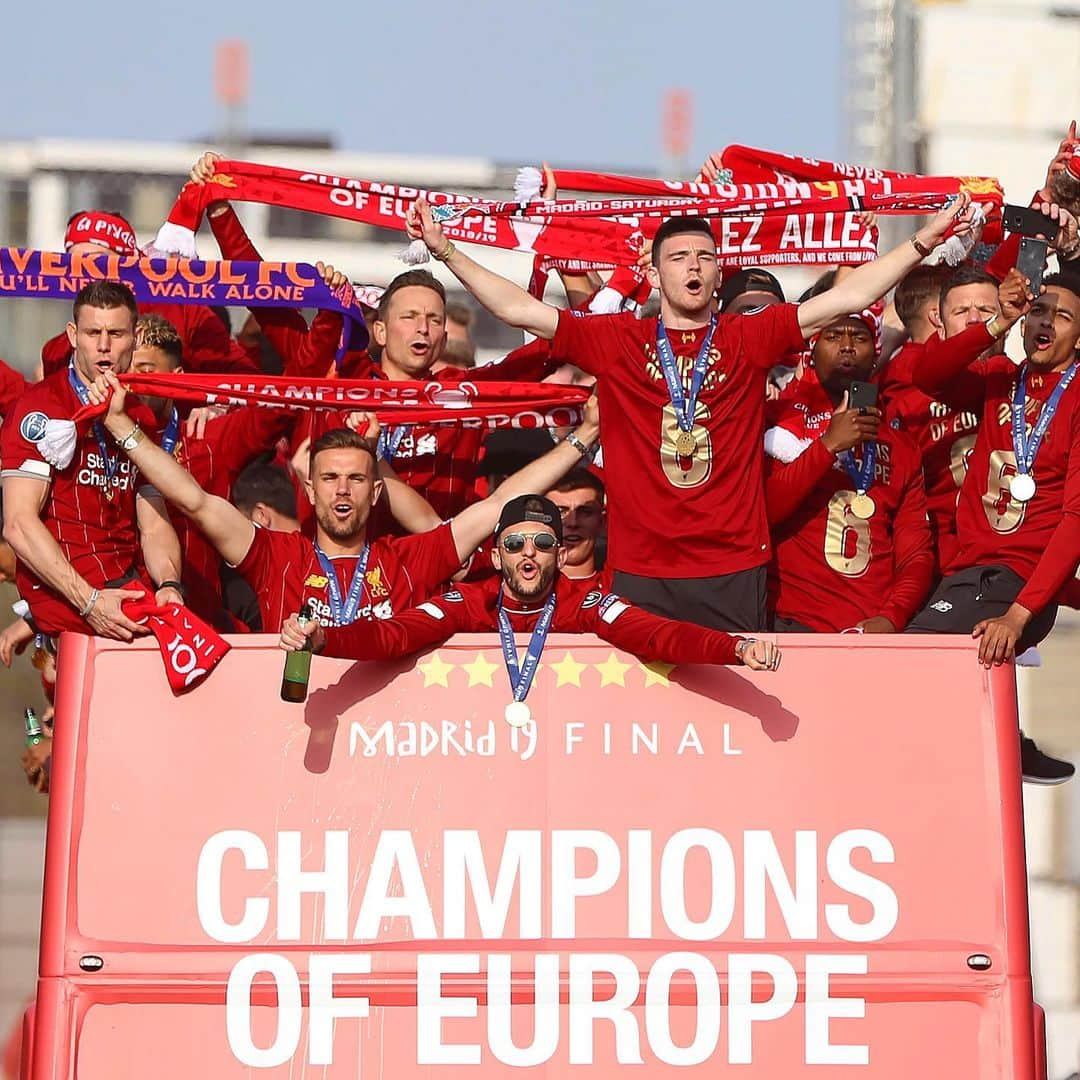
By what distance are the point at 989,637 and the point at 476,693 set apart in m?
1.51

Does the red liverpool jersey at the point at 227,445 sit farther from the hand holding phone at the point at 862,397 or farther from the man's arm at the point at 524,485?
the hand holding phone at the point at 862,397

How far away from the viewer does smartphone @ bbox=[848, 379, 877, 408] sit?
747 centimetres

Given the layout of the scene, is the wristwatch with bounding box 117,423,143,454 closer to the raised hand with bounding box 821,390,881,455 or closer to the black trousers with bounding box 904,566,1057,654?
the raised hand with bounding box 821,390,881,455

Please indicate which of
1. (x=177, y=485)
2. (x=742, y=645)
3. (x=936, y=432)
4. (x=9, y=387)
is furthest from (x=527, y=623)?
(x=9, y=387)

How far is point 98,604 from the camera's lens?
663 centimetres

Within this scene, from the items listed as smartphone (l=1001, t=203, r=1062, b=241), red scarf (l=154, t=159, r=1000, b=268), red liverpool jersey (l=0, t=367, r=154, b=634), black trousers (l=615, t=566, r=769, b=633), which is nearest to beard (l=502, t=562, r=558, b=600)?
black trousers (l=615, t=566, r=769, b=633)

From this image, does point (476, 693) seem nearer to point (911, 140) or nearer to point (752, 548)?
point (752, 548)

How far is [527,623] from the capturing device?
21.2ft

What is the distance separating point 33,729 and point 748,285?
3.38m

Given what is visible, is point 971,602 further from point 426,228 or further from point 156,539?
point 156,539

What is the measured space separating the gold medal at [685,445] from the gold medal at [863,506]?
1.05 m

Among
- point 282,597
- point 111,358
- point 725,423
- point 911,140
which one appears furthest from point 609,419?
point 911,140

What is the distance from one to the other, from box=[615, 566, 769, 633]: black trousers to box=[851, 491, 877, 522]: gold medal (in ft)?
2.89

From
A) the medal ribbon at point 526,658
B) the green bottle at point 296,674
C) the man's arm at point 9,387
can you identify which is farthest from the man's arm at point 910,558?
the man's arm at point 9,387
